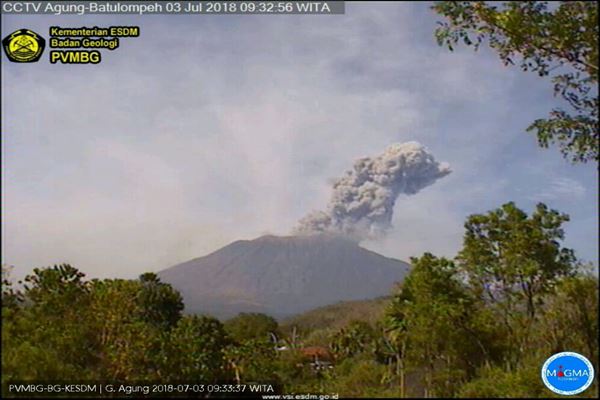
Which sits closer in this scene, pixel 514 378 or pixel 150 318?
pixel 150 318

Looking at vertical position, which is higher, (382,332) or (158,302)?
(158,302)

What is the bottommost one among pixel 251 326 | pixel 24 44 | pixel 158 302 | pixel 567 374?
pixel 567 374

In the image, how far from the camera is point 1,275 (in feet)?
14.3

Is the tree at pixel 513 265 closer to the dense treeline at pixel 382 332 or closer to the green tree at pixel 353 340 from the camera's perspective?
the dense treeline at pixel 382 332

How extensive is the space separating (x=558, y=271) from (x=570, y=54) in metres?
2.44

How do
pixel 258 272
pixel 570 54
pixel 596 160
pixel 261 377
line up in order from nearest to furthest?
pixel 570 54 < pixel 596 160 < pixel 261 377 < pixel 258 272

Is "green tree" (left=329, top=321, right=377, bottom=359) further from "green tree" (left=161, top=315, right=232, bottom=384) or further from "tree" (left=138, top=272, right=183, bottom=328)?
"tree" (left=138, top=272, right=183, bottom=328)

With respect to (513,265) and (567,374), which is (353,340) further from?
(567,374)

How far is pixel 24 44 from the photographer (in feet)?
14.0

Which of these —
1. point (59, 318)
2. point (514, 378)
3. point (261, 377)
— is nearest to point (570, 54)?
point (514, 378)

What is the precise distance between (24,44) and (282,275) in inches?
159

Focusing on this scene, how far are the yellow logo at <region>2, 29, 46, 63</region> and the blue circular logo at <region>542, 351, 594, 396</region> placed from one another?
412 cm

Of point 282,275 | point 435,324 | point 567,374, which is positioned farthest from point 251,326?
point 567,374

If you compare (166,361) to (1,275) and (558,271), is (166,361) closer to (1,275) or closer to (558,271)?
(1,275)
